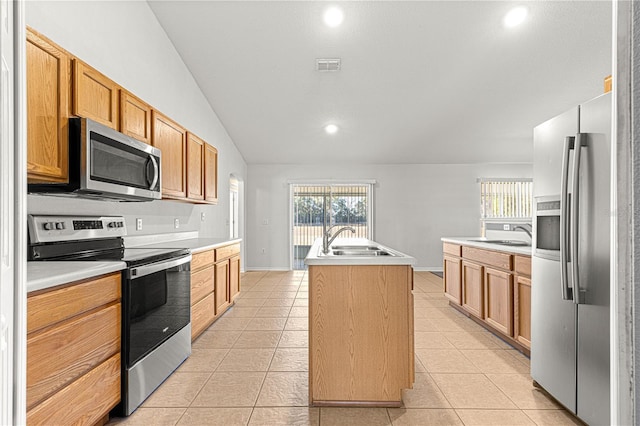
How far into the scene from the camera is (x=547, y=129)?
2.29 meters

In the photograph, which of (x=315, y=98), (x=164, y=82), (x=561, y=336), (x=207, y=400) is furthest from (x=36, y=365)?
(x=315, y=98)

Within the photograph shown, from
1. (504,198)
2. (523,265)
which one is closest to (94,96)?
(523,265)

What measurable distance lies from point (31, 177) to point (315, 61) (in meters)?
3.34

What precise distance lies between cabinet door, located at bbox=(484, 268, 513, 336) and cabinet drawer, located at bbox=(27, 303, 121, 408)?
112 inches

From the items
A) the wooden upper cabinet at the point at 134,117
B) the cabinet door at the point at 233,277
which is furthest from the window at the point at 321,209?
the wooden upper cabinet at the point at 134,117

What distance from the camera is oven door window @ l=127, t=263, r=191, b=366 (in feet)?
6.96

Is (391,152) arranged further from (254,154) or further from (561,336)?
(561,336)

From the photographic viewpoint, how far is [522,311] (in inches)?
115

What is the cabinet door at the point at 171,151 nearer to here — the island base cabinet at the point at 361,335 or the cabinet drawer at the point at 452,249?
the island base cabinet at the point at 361,335

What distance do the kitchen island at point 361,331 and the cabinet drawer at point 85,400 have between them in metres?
1.05

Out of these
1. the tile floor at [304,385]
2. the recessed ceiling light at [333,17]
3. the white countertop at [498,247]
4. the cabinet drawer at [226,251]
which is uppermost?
the recessed ceiling light at [333,17]

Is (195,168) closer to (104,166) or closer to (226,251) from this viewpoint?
(226,251)

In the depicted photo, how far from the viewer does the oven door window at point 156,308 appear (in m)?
2.12

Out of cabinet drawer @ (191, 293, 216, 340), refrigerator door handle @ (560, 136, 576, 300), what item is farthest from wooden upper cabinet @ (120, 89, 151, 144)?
refrigerator door handle @ (560, 136, 576, 300)
